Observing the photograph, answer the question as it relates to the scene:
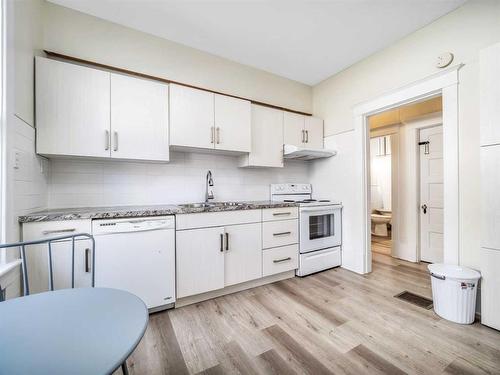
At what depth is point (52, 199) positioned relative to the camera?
1.94 meters

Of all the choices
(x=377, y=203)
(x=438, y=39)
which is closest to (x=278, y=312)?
(x=438, y=39)

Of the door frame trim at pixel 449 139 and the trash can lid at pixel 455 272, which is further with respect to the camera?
the door frame trim at pixel 449 139

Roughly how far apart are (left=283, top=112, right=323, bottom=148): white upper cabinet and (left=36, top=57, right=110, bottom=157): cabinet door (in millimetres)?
2051

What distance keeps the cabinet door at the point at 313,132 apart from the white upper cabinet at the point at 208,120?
1.00m

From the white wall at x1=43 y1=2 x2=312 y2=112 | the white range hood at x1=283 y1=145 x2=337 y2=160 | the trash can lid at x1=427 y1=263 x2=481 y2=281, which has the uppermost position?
the white wall at x1=43 y1=2 x2=312 y2=112

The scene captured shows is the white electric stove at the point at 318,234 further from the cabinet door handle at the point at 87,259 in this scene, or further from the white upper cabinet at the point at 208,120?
the cabinet door handle at the point at 87,259

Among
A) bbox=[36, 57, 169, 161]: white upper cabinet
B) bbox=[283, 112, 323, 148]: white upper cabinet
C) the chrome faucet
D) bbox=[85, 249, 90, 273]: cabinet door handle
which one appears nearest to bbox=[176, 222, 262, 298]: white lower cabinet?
the chrome faucet

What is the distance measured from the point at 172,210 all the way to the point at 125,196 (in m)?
0.68

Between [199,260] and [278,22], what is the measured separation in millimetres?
2424

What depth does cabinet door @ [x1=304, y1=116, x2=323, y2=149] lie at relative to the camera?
3.12 metres

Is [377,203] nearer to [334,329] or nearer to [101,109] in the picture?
[334,329]

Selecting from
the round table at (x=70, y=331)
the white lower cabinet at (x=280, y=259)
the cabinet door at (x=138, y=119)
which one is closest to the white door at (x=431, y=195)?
the white lower cabinet at (x=280, y=259)

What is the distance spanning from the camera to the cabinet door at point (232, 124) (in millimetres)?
2398

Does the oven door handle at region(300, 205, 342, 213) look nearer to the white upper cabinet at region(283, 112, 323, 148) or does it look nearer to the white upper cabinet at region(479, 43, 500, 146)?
the white upper cabinet at region(283, 112, 323, 148)
